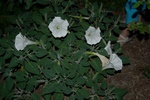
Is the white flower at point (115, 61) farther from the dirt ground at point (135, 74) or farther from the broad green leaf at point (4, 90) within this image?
the broad green leaf at point (4, 90)

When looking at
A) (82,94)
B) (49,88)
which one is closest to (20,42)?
(49,88)

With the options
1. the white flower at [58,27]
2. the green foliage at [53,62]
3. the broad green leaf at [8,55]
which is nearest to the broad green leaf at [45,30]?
the green foliage at [53,62]

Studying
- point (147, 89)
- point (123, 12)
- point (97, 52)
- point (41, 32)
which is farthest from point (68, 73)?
point (123, 12)

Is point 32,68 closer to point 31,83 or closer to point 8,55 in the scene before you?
point 31,83

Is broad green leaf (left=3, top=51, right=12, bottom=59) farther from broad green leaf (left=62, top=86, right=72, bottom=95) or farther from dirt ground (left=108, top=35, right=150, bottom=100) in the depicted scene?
dirt ground (left=108, top=35, right=150, bottom=100)

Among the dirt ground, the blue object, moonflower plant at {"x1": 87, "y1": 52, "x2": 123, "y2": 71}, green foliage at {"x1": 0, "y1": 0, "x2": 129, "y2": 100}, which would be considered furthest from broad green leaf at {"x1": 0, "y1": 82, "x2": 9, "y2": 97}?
the blue object
